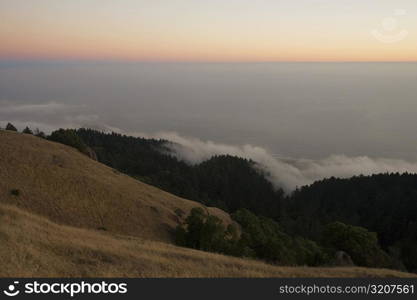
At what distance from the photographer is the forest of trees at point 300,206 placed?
150 feet

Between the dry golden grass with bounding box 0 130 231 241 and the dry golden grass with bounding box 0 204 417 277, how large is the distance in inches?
788

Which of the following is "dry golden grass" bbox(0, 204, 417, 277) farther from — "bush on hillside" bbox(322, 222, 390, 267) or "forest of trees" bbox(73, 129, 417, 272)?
"forest of trees" bbox(73, 129, 417, 272)

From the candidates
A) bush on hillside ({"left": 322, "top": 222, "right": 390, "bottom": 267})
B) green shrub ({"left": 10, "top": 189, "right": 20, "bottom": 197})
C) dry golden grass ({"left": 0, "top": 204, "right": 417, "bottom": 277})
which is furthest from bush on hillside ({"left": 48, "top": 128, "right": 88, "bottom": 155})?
bush on hillside ({"left": 322, "top": 222, "right": 390, "bottom": 267})

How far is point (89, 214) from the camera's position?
45.8m

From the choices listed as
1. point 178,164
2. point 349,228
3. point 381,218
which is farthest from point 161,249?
point 178,164

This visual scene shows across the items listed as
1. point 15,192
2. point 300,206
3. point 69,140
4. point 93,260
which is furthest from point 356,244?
point 300,206

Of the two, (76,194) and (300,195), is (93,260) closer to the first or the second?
(76,194)

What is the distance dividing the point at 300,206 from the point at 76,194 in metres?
135

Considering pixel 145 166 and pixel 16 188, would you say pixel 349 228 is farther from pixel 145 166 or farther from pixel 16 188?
pixel 145 166

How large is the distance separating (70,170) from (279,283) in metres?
47.1

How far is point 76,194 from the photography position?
4884cm

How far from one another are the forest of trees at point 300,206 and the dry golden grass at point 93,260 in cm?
1804

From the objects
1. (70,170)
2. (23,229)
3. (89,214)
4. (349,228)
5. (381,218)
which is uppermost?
(23,229)

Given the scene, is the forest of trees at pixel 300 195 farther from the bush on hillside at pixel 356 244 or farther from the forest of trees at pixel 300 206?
the bush on hillside at pixel 356 244
